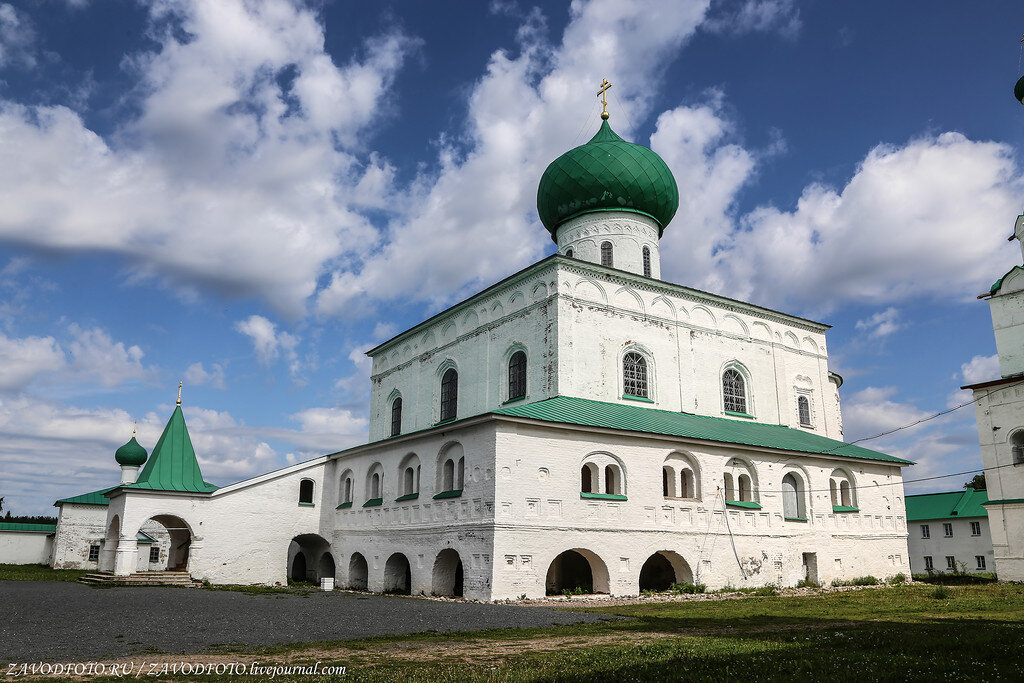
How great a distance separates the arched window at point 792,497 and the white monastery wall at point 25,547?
35712 mm

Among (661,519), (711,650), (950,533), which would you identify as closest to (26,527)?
(661,519)

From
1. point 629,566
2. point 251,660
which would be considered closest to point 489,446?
point 629,566

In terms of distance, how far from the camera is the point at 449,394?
24.2 meters

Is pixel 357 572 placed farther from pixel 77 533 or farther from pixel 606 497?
pixel 77 533

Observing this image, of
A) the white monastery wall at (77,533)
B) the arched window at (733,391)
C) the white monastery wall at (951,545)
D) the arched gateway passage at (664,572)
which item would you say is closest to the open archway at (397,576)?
the arched gateway passage at (664,572)

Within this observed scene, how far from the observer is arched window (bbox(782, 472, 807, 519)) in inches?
823

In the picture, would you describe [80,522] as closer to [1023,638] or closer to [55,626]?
[55,626]

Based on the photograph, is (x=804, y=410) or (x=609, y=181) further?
(x=804, y=410)

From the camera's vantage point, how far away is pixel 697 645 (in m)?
8.40

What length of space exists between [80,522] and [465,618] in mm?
31390

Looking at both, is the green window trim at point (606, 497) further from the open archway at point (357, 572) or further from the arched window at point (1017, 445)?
the arched window at point (1017, 445)

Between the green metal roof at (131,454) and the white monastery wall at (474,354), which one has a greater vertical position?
the white monastery wall at (474,354)

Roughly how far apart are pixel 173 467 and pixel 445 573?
9.79 meters

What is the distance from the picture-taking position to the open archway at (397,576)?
65.6 ft
